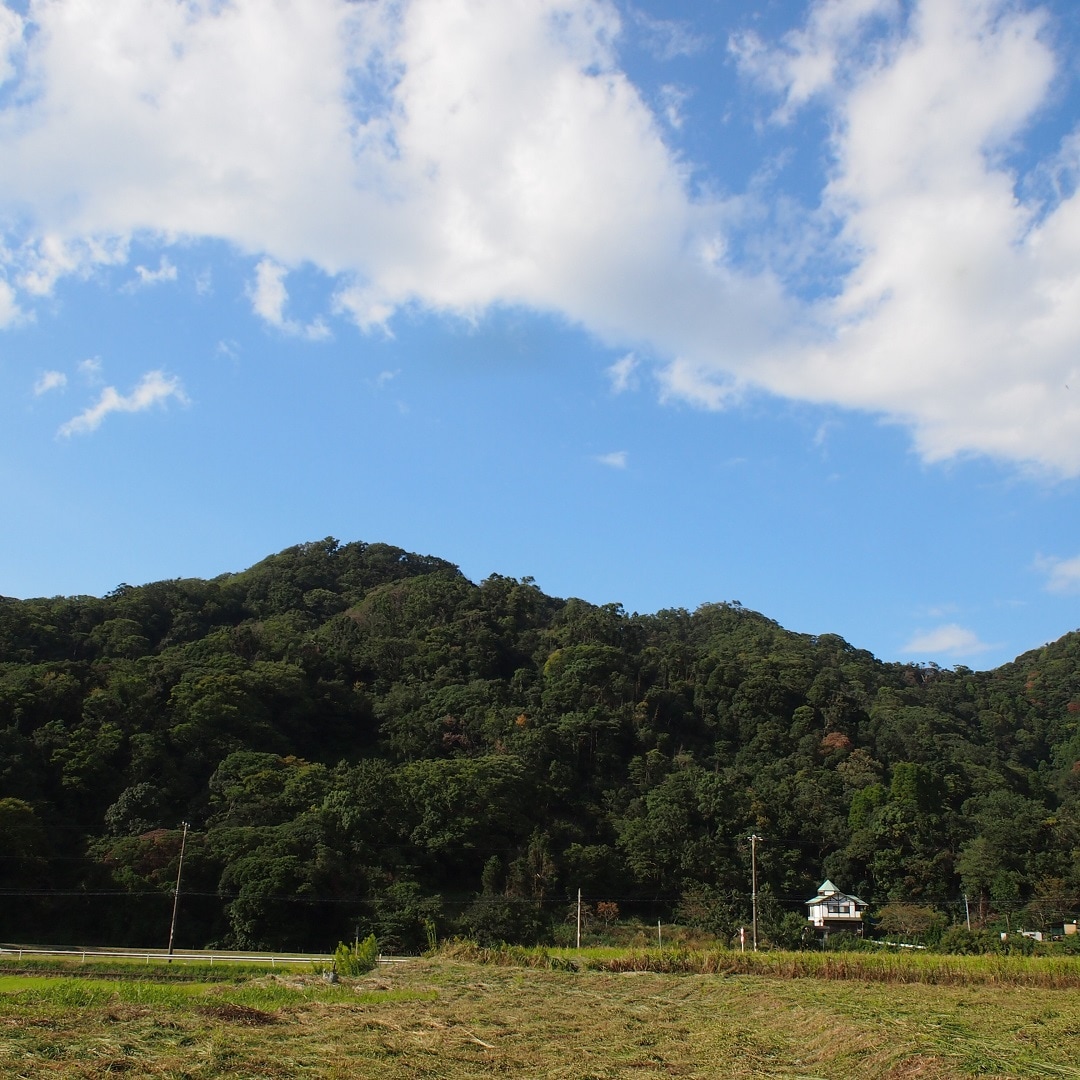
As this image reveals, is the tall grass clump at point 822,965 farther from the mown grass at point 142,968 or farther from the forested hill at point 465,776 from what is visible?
the forested hill at point 465,776

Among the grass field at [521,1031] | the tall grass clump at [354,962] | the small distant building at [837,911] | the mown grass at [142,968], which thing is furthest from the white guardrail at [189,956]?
the small distant building at [837,911]

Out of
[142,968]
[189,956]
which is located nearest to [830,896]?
[189,956]

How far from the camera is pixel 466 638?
73875 mm

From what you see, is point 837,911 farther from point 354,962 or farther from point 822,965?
point 354,962

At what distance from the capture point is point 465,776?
47.7 m

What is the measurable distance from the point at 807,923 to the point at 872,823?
9.68 metres

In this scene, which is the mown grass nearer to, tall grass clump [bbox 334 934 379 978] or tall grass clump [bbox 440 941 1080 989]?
tall grass clump [bbox 334 934 379 978]

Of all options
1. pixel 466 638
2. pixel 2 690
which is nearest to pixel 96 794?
pixel 2 690

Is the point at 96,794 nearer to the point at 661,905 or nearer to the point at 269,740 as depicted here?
the point at 269,740

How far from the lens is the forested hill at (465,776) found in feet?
126

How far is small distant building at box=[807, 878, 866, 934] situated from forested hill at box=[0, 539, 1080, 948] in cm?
190

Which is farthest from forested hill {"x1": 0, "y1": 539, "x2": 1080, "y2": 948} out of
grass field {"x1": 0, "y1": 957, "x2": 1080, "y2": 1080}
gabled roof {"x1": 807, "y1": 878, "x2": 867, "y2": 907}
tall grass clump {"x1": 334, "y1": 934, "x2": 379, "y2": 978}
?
grass field {"x1": 0, "y1": 957, "x2": 1080, "y2": 1080}

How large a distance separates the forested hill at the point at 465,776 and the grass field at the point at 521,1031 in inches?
731

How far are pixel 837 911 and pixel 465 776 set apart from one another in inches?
745
